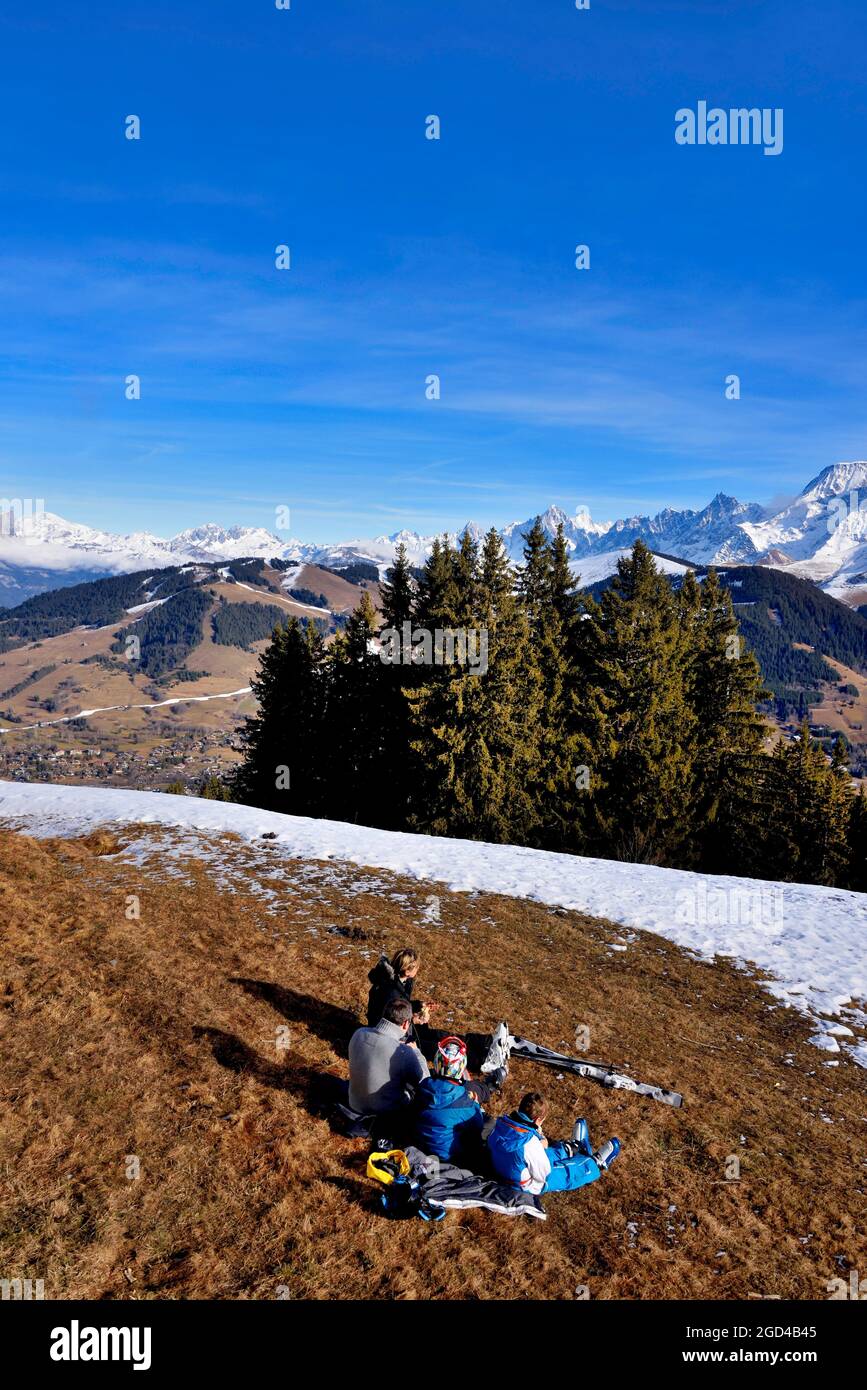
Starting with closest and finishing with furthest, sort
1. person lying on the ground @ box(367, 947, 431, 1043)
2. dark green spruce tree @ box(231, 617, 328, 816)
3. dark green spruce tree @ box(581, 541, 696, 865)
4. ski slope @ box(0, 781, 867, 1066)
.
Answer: person lying on the ground @ box(367, 947, 431, 1043)
ski slope @ box(0, 781, 867, 1066)
dark green spruce tree @ box(581, 541, 696, 865)
dark green spruce tree @ box(231, 617, 328, 816)

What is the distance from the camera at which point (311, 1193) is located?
7.71 m

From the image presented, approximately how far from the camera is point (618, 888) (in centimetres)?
2108

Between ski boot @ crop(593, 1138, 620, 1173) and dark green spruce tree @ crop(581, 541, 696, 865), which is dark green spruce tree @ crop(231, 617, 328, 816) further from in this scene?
ski boot @ crop(593, 1138, 620, 1173)

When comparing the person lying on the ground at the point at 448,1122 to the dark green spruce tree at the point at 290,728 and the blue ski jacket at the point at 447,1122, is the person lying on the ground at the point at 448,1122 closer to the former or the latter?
the blue ski jacket at the point at 447,1122

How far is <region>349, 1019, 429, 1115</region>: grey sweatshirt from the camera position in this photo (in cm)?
890

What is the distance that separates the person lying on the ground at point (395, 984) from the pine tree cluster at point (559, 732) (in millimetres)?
20879

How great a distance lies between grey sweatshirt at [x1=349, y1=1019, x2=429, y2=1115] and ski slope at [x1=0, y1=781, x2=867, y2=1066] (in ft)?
29.8

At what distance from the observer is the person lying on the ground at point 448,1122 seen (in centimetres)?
832

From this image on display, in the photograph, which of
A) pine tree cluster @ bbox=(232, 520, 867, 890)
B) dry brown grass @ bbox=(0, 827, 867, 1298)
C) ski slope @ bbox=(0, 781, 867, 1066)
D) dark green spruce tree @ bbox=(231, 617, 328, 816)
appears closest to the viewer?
dry brown grass @ bbox=(0, 827, 867, 1298)

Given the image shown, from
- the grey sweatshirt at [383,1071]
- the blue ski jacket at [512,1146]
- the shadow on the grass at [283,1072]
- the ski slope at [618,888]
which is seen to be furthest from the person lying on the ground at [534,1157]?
the ski slope at [618,888]

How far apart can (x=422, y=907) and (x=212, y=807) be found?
1080 cm

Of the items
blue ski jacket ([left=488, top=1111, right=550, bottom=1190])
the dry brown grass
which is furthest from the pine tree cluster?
blue ski jacket ([left=488, top=1111, right=550, bottom=1190])

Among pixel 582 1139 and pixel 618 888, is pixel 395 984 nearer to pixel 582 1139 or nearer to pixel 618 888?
pixel 582 1139
